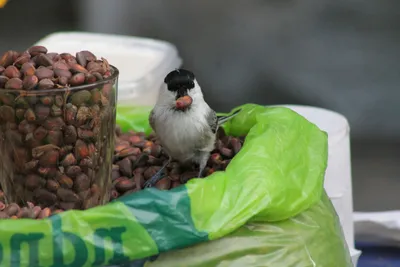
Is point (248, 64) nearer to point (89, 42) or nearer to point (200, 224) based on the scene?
point (89, 42)

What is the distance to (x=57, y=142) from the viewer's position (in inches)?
52.1

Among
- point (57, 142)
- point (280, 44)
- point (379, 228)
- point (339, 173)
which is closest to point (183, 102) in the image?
point (57, 142)

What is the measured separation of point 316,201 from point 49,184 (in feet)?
1.80

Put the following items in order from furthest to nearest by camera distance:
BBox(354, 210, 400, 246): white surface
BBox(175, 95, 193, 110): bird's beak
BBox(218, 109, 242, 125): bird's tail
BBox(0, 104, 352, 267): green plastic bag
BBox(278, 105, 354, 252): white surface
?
BBox(354, 210, 400, 246): white surface < BBox(278, 105, 354, 252): white surface < BBox(218, 109, 242, 125): bird's tail < BBox(175, 95, 193, 110): bird's beak < BBox(0, 104, 352, 267): green plastic bag

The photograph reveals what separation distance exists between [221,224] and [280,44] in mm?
3429

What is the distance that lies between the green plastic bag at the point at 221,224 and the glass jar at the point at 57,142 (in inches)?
6.3

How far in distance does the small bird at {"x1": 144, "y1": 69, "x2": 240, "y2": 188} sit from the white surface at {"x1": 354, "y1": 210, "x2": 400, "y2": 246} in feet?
2.97

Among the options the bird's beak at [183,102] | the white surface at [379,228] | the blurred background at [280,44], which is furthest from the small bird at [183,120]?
the blurred background at [280,44]

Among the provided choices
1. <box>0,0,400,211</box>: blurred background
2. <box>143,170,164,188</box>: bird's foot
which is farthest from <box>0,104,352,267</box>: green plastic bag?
<box>0,0,400,211</box>: blurred background

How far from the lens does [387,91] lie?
4.32m

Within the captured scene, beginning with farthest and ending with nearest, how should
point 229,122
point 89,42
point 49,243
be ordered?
point 89,42 < point 229,122 < point 49,243

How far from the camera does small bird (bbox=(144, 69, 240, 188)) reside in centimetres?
151

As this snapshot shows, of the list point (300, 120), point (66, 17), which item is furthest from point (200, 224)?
point (66, 17)

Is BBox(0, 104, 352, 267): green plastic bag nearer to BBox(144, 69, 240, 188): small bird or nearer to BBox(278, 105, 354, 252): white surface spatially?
BBox(144, 69, 240, 188): small bird
